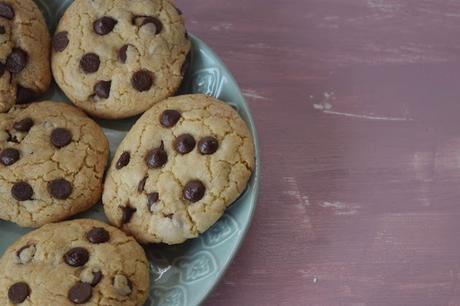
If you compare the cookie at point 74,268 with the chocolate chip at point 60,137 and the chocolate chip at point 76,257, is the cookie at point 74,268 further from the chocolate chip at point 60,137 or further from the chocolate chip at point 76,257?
the chocolate chip at point 60,137

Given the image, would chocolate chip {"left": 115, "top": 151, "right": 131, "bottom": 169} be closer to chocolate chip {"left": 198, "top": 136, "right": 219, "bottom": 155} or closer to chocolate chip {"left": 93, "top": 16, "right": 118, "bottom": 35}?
chocolate chip {"left": 198, "top": 136, "right": 219, "bottom": 155}

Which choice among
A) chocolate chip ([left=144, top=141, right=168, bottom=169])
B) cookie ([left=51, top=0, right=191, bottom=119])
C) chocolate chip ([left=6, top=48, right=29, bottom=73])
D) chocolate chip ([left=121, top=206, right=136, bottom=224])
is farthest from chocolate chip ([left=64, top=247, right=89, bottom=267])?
chocolate chip ([left=6, top=48, right=29, bottom=73])

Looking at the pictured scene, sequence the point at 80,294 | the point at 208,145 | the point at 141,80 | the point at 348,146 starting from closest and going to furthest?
the point at 80,294
the point at 208,145
the point at 141,80
the point at 348,146

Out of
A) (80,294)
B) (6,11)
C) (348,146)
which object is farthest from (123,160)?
(348,146)

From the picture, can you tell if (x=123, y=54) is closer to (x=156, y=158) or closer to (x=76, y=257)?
(x=156, y=158)

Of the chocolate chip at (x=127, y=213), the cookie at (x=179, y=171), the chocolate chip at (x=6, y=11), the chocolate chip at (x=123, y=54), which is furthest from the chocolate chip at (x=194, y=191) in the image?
the chocolate chip at (x=6, y=11)

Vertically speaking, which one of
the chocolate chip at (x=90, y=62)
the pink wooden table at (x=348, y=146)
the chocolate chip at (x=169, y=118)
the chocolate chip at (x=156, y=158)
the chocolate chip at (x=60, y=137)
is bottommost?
the pink wooden table at (x=348, y=146)
